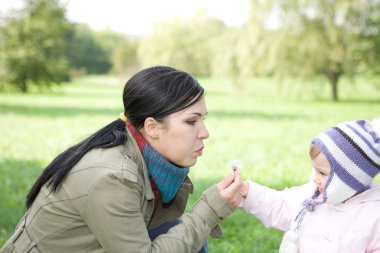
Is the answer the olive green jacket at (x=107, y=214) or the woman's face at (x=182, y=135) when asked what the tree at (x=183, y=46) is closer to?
the woman's face at (x=182, y=135)

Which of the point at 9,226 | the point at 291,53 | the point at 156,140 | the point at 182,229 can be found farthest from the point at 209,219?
the point at 291,53

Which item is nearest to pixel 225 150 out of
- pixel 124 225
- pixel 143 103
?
pixel 143 103

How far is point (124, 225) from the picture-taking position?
1848 millimetres

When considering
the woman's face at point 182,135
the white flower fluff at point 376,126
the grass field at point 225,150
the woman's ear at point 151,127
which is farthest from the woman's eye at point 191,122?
the grass field at point 225,150

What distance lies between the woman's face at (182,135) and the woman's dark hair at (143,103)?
33 mm

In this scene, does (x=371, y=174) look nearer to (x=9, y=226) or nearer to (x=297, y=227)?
(x=297, y=227)

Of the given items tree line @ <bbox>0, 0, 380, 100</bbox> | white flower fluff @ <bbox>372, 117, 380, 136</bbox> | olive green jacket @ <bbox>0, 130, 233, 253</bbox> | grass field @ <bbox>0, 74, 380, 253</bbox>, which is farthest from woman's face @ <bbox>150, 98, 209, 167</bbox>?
tree line @ <bbox>0, 0, 380, 100</bbox>

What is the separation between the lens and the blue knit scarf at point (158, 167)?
6.81ft

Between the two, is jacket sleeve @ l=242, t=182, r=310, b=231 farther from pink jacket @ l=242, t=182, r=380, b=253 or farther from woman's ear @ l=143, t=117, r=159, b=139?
woman's ear @ l=143, t=117, r=159, b=139

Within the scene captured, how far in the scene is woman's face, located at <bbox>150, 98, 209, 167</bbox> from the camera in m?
2.04

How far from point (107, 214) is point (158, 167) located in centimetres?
34

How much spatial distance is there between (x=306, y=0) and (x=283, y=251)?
14.2 m

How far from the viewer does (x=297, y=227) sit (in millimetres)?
2209

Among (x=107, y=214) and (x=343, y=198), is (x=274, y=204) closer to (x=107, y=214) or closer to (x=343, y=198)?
(x=343, y=198)
